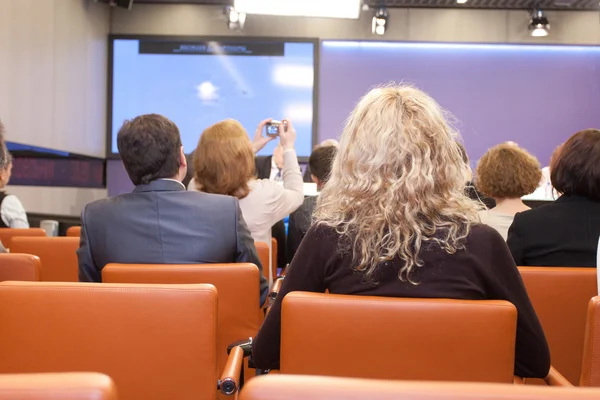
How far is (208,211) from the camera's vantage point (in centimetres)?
216

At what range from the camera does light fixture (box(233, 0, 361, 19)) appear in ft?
24.0

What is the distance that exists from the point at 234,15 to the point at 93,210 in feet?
21.9

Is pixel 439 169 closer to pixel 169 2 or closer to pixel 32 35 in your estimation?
pixel 32 35

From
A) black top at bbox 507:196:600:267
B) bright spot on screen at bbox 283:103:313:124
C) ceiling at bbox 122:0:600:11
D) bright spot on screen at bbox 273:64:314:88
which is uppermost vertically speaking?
ceiling at bbox 122:0:600:11

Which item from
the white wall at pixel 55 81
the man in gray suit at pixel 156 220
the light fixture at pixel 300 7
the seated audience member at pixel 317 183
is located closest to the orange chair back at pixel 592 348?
Result: the man in gray suit at pixel 156 220

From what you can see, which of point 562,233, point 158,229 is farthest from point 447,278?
point 562,233

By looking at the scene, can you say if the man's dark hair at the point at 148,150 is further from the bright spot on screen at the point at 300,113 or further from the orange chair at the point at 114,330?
the bright spot on screen at the point at 300,113

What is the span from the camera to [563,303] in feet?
6.32

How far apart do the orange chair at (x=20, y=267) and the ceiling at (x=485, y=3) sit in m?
7.03

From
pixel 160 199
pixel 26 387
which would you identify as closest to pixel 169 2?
pixel 160 199

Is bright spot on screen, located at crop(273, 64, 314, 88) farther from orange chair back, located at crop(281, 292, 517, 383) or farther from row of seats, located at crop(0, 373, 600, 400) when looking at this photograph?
row of seats, located at crop(0, 373, 600, 400)

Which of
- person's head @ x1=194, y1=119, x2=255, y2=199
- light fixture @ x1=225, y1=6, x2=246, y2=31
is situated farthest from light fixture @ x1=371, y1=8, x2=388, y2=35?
person's head @ x1=194, y1=119, x2=255, y2=199

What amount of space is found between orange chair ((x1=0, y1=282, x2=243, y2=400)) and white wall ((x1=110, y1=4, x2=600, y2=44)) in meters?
7.50

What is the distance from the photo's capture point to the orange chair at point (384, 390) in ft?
2.13
